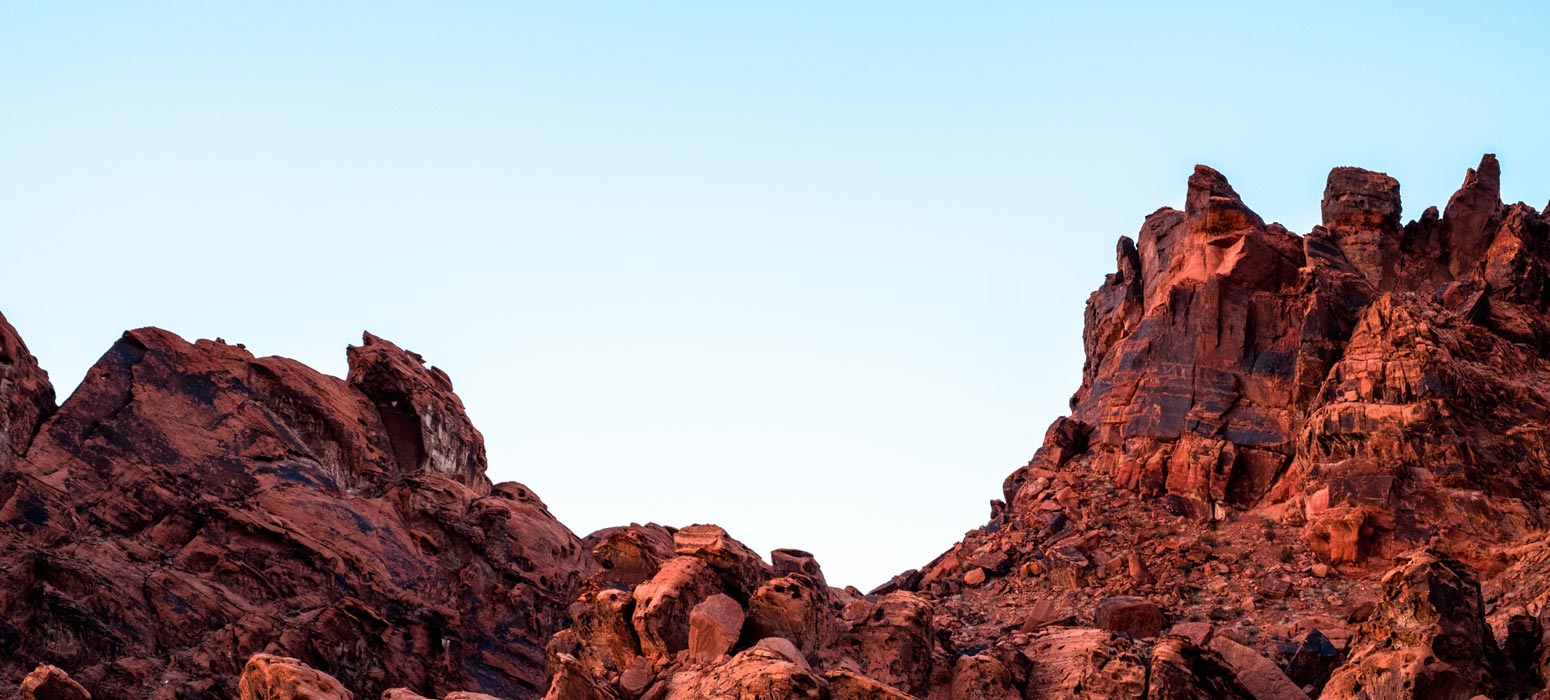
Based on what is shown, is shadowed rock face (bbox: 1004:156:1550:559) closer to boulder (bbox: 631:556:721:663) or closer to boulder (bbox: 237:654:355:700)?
boulder (bbox: 631:556:721:663)

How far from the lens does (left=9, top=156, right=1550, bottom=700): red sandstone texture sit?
48.5 m

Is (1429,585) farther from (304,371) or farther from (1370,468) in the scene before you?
(304,371)

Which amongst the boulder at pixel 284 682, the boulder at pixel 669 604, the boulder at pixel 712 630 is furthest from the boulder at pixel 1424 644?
the boulder at pixel 284 682

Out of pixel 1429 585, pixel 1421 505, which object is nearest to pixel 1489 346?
pixel 1421 505

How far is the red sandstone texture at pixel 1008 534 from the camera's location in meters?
48.5

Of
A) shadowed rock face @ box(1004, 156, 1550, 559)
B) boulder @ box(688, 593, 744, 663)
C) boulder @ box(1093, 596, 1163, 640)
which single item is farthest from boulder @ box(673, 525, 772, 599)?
shadowed rock face @ box(1004, 156, 1550, 559)

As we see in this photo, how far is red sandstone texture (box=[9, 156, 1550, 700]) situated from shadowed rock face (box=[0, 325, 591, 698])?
0.35 ft

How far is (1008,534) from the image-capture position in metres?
69.6

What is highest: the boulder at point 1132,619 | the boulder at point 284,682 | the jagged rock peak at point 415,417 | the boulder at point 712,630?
the jagged rock peak at point 415,417

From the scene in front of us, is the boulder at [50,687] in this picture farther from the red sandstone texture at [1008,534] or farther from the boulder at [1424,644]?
the boulder at [1424,644]

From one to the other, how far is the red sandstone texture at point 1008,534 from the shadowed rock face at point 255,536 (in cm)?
11

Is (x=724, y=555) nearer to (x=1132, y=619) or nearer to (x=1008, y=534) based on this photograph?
(x=1132, y=619)

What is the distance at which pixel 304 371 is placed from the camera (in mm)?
→ 67750

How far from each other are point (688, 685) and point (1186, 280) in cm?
3447
